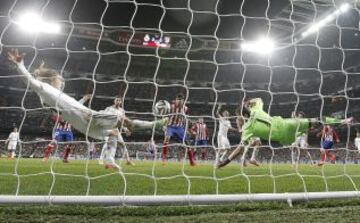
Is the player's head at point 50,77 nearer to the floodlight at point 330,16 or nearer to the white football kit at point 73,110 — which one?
the white football kit at point 73,110

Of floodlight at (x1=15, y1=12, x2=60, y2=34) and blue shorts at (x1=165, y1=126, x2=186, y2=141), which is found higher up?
floodlight at (x1=15, y1=12, x2=60, y2=34)

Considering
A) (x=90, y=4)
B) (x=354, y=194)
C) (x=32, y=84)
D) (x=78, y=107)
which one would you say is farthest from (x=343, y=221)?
(x=90, y=4)

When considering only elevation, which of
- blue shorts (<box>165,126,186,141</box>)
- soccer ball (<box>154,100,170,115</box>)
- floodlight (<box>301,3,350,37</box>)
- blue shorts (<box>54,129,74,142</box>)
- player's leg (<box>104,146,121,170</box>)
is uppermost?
floodlight (<box>301,3,350,37</box>)

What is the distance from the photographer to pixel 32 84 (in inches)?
148

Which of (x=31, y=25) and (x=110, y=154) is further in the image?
(x=31, y=25)

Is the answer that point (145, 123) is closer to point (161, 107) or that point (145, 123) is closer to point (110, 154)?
point (161, 107)

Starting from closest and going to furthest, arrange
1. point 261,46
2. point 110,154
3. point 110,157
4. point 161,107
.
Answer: point 161,107
point 110,157
point 110,154
point 261,46

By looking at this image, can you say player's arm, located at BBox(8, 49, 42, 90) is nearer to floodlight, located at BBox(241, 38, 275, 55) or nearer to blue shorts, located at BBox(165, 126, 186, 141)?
floodlight, located at BBox(241, 38, 275, 55)

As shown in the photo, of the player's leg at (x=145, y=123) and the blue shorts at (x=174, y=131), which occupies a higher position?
the blue shorts at (x=174, y=131)

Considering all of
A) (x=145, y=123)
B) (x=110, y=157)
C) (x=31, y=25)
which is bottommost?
(x=110, y=157)

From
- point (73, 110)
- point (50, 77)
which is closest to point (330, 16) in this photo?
point (50, 77)

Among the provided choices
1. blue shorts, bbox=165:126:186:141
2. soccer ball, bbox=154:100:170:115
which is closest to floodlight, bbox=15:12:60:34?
blue shorts, bbox=165:126:186:141

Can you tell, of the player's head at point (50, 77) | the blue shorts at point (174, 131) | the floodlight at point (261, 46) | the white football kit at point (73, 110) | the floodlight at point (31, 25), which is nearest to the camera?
the white football kit at point (73, 110)

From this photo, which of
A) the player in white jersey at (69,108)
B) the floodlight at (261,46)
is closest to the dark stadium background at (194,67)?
the floodlight at (261,46)
